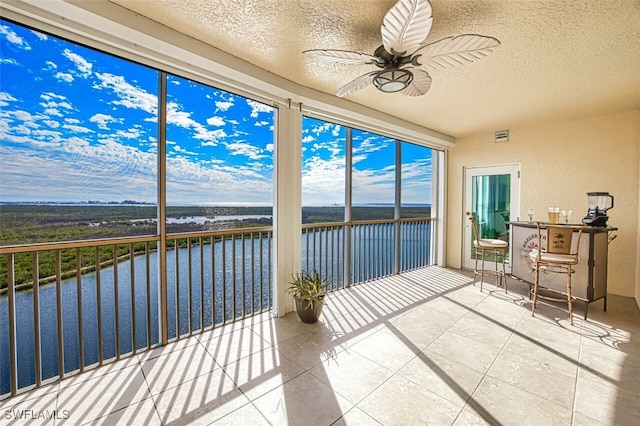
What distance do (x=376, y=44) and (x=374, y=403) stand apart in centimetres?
264

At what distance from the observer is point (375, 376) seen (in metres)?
2.04

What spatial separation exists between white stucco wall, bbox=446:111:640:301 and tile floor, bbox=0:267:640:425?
3.78 feet

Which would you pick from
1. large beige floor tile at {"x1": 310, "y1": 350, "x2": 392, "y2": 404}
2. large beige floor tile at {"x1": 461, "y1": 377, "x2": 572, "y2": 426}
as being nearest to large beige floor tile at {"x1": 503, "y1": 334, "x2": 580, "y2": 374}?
large beige floor tile at {"x1": 461, "y1": 377, "x2": 572, "y2": 426}

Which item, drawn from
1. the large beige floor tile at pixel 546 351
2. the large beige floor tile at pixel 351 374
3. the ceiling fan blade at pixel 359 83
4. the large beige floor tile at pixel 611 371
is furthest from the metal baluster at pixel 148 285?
the large beige floor tile at pixel 611 371

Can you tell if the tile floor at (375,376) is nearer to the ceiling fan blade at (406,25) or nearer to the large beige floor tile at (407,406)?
the large beige floor tile at (407,406)

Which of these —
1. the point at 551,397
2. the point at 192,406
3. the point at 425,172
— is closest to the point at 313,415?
the point at 192,406

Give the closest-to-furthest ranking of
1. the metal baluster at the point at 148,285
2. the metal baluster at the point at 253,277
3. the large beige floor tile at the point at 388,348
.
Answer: the large beige floor tile at the point at 388,348 < the metal baluster at the point at 148,285 < the metal baluster at the point at 253,277

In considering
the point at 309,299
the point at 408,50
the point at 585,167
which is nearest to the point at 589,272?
the point at 585,167

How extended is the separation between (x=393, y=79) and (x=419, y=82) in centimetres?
38

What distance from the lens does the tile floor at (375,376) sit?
1.68 metres

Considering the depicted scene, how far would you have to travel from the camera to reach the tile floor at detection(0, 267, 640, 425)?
5.50ft

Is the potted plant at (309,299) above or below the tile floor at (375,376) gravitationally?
above

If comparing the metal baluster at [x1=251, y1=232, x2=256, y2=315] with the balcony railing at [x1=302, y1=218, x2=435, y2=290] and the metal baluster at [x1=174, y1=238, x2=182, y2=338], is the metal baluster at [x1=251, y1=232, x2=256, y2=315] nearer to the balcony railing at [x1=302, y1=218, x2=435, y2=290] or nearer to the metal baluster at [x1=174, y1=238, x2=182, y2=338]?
the balcony railing at [x1=302, y1=218, x2=435, y2=290]

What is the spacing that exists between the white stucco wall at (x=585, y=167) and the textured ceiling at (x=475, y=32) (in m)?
0.61
